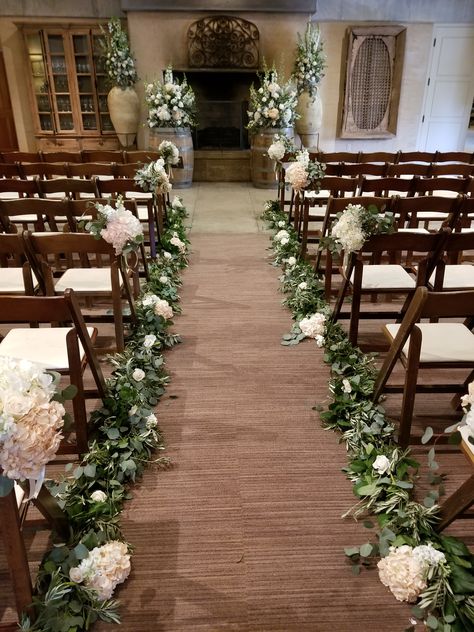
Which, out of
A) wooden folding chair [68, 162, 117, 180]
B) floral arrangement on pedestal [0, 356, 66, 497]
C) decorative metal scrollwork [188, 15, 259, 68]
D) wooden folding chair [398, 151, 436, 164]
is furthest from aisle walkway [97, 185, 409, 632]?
decorative metal scrollwork [188, 15, 259, 68]

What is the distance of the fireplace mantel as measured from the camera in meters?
7.72

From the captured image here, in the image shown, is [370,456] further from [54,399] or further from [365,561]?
[54,399]

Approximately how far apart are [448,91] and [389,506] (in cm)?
896

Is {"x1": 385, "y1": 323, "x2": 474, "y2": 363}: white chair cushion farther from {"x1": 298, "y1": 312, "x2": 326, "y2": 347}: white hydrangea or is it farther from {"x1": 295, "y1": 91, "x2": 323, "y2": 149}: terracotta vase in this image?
{"x1": 295, "y1": 91, "x2": 323, "y2": 149}: terracotta vase

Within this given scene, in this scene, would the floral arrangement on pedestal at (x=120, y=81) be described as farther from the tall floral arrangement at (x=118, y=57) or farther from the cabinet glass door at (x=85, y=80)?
the cabinet glass door at (x=85, y=80)

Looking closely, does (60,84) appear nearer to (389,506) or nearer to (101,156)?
(101,156)

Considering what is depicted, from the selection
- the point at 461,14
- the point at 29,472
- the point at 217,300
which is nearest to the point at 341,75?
the point at 461,14

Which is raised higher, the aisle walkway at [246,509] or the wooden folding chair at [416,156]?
the wooden folding chair at [416,156]

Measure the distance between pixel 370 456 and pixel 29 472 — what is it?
1.47 meters

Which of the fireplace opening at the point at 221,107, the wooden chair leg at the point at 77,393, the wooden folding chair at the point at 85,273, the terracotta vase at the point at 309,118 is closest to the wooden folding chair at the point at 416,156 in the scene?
the terracotta vase at the point at 309,118

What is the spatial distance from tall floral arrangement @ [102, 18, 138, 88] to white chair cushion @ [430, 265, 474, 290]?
266 inches

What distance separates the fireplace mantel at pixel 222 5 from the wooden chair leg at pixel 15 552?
8.38 metres

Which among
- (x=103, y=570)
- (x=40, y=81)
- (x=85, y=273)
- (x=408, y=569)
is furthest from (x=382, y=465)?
(x=40, y=81)

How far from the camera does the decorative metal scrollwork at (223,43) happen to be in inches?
313
